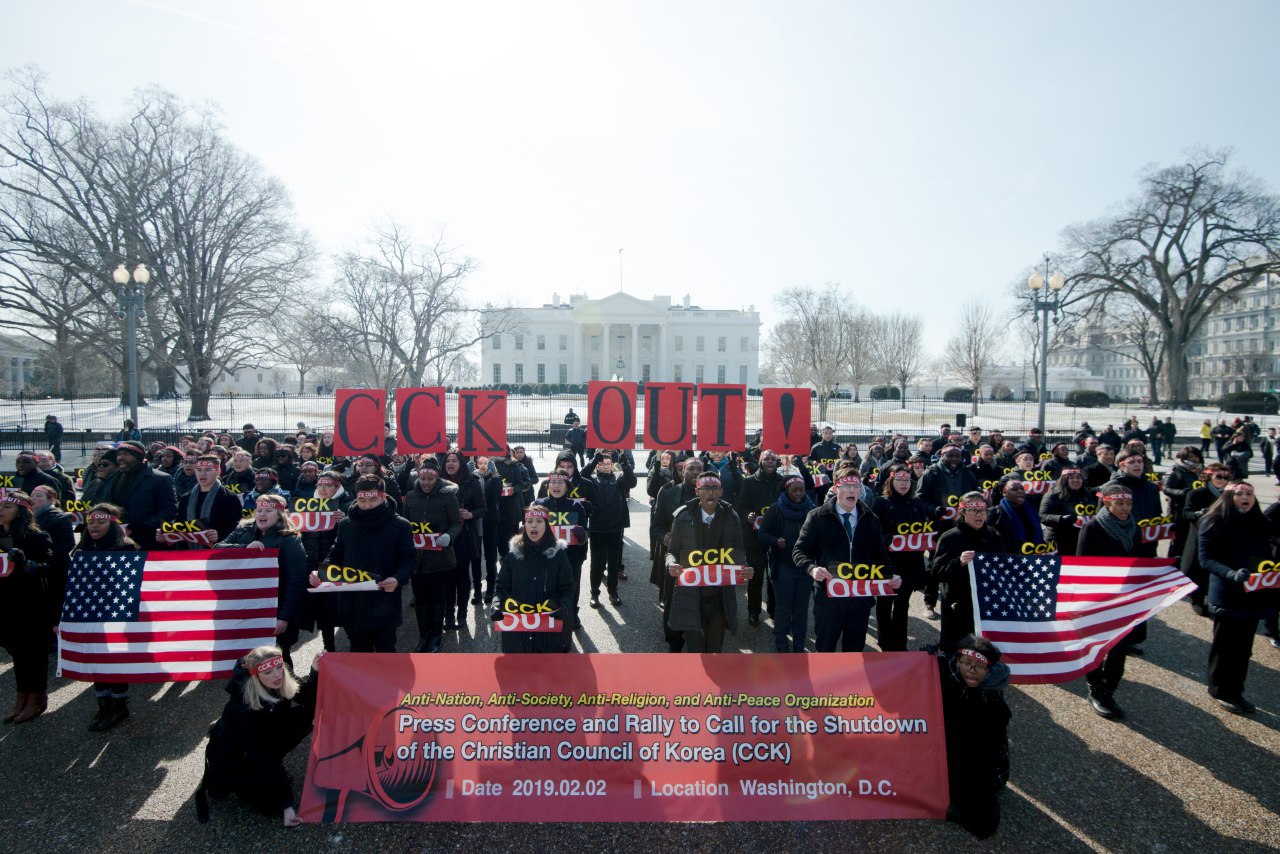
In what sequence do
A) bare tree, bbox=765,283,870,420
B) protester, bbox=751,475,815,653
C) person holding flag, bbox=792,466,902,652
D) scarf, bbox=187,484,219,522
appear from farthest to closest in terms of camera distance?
bare tree, bbox=765,283,870,420, scarf, bbox=187,484,219,522, protester, bbox=751,475,815,653, person holding flag, bbox=792,466,902,652

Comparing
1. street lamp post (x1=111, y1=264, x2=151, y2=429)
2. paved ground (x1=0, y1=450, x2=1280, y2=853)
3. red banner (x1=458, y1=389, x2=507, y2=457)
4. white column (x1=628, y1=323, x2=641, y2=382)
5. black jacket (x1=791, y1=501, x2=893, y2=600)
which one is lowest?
paved ground (x1=0, y1=450, x2=1280, y2=853)

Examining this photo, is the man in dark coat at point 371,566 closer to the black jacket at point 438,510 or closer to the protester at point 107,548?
the black jacket at point 438,510

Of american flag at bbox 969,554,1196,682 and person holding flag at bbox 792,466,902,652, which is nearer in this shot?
american flag at bbox 969,554,1196,682

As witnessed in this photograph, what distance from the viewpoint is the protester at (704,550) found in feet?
17.6

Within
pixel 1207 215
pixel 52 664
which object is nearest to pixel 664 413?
pixel 52 664

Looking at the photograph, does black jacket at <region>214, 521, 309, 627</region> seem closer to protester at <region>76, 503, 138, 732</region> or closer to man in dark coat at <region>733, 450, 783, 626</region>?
protester at <region>76, 503, 138, 732</region>

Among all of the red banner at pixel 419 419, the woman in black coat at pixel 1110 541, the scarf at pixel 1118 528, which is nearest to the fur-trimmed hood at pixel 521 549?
the red banner at pixel 419 419

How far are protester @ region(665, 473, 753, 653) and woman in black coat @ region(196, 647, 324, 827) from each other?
9.26 feet

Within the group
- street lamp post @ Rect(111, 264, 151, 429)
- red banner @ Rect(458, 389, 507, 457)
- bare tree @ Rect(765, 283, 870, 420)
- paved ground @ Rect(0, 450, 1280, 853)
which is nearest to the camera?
paved ground @ Rect(0, 450, 1280, 853)

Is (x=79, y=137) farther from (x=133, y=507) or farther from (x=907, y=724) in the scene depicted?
(x=907, y=724)

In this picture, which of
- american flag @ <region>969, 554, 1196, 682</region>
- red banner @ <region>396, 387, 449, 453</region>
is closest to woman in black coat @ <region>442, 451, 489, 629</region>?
red banner @ <region>396, 387, 449, 453</region>

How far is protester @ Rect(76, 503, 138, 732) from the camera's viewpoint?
484 cm

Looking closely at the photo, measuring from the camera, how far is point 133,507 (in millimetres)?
6699

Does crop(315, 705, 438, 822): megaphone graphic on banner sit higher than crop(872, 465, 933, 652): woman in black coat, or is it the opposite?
crop(872, 465, 933, 652): woman in black coat
